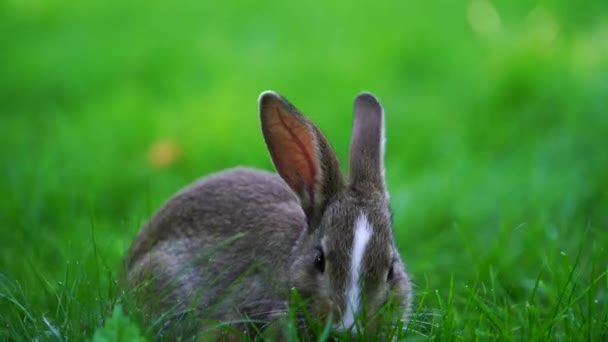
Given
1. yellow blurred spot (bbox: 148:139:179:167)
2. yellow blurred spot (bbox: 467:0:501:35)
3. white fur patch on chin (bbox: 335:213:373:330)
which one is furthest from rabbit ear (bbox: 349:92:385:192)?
yellow blurred spot (bbox: 467:0:501:35)

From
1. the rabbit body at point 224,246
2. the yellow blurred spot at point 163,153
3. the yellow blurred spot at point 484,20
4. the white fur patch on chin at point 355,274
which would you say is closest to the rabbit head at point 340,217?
the white fur patch on chin at point 355,274

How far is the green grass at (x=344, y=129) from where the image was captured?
423 cm

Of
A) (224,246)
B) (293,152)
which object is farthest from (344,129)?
(293,152)

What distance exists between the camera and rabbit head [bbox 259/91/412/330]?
3.48 meters

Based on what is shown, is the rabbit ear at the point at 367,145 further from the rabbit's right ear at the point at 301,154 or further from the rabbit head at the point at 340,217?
the rabbit's right ear at the point at 301,154

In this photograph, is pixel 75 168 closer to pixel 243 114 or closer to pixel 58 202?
pixel 58 202

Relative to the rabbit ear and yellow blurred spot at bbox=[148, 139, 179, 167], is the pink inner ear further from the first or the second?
yellow blurred spot at bbox=[148, 139, 179, 167]

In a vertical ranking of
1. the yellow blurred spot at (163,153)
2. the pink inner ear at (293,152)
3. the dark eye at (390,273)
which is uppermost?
the pink inner ear at (293,152)

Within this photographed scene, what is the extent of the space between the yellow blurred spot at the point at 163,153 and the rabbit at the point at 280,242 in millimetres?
1909

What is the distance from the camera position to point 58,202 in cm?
573

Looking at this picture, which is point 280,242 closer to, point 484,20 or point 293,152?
point 293,152

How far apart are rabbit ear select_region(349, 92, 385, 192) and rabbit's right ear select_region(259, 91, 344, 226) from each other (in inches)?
4.8

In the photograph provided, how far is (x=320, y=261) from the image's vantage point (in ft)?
12.1

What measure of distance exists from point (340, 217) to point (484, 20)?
499cm
